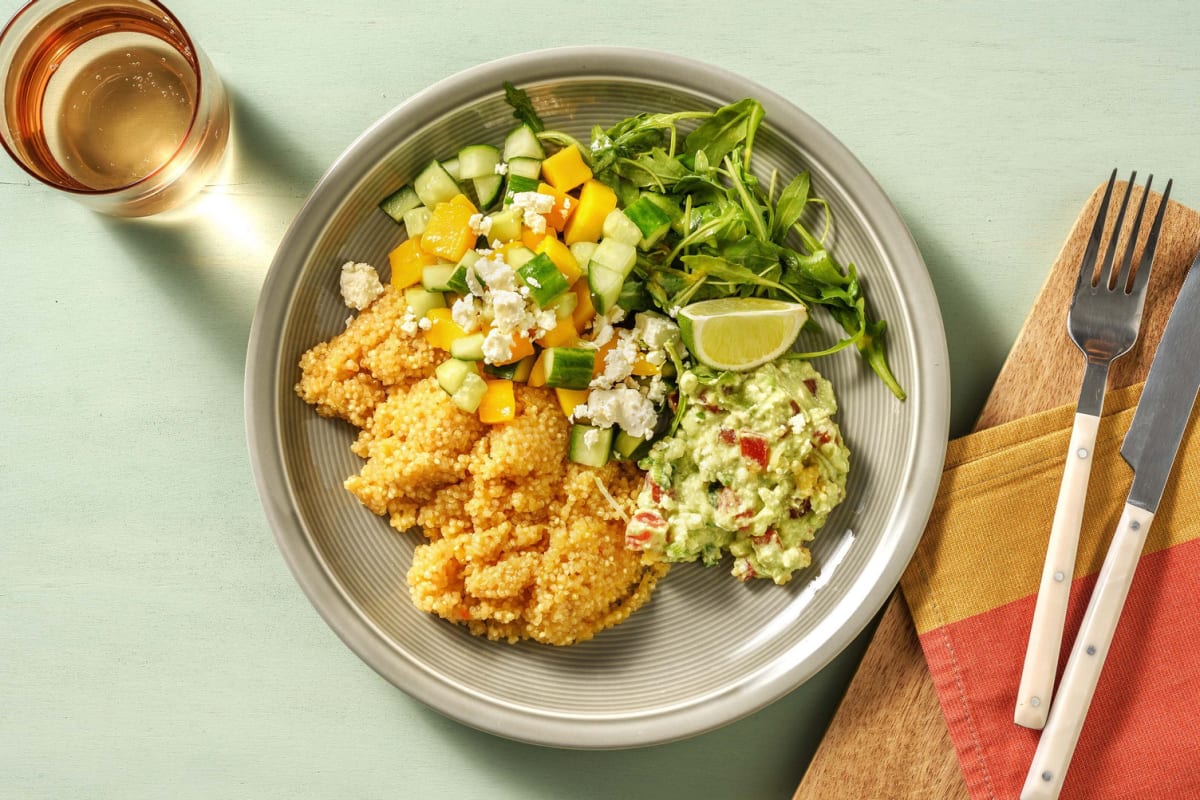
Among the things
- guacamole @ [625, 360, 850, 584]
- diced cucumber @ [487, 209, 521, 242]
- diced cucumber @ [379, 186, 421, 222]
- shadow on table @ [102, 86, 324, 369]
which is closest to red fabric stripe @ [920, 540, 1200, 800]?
guacamole @ [625, 360, 850, 584]

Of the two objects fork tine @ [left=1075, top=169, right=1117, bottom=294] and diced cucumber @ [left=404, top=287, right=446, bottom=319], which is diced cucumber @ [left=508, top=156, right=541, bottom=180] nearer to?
diced cucumber @ [left=404, top=287, right=446, bottom=319]

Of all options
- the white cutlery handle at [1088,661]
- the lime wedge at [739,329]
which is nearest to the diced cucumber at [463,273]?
the lime wedge at [739,329]

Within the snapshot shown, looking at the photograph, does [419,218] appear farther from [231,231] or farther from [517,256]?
[231,231]

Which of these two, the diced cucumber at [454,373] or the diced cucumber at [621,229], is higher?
the diced cucumber at [621,229]

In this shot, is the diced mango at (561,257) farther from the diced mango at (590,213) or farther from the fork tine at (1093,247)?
the fork tine at (1093,247)

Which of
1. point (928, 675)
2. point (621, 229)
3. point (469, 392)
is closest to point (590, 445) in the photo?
point (469, 392)
